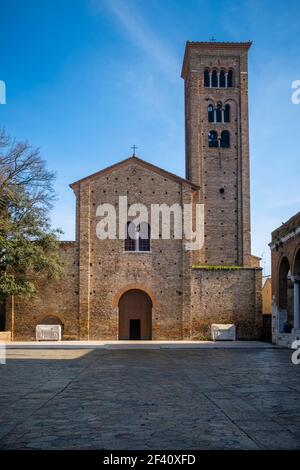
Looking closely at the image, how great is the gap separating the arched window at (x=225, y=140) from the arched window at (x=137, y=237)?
8.35m

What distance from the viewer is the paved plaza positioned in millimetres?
6492

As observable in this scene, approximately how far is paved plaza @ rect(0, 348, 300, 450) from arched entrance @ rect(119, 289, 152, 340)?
11847 millimetres

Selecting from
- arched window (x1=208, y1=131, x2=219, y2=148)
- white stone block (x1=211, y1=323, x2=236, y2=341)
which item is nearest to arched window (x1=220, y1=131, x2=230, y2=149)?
arched window (x1=208, y1=131, x2=219, y2=148)

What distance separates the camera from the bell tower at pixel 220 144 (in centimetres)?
3231

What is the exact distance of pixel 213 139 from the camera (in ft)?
111

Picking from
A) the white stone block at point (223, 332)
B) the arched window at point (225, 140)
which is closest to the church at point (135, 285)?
the white stone block at point (223, 332)

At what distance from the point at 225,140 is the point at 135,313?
42.1ft

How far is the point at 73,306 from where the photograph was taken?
91.5ft

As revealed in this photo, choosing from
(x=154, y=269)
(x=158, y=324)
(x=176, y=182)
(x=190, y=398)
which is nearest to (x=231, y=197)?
(x=176, y=182)

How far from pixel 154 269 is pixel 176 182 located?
5043 millimetres

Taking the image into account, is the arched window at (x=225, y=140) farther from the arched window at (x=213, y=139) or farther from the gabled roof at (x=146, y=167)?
the gabled roof at (x=146, y=167)

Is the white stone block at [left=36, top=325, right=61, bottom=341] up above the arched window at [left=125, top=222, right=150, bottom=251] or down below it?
below

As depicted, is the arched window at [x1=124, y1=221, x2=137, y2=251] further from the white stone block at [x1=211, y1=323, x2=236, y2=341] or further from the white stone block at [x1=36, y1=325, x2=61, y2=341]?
the white stone block at [x1=211, y1=323, x2=236, y2=341]

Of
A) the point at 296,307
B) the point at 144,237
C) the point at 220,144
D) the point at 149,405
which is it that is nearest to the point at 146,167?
the point at 144,237
